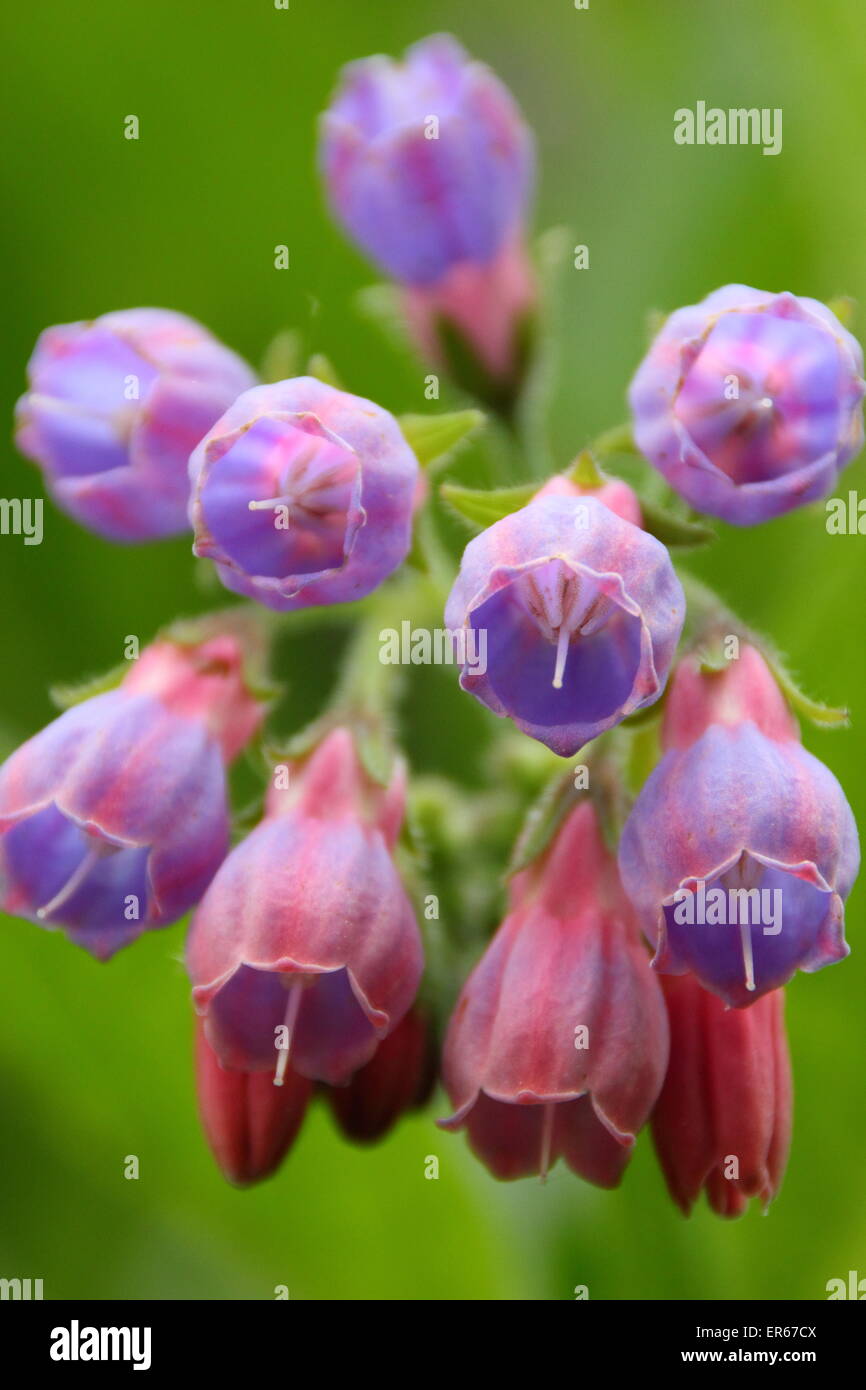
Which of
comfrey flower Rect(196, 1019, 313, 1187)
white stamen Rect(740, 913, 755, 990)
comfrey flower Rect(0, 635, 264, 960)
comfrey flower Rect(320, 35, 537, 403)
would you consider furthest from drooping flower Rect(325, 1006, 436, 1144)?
comfrey flower Rect(320, 35, 537, 403)

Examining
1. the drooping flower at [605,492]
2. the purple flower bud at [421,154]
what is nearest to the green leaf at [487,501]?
the drooping flower at [605,492]

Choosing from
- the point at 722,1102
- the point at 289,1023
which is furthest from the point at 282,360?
the point at 722,1102

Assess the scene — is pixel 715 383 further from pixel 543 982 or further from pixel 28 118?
pixel 28 118

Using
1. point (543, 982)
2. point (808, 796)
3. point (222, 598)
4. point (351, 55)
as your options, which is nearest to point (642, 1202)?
point (543, 982)

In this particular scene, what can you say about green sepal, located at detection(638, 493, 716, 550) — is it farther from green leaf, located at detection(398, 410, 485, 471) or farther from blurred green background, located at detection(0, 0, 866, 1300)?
blurred green background, located at detection(0, 0, 866, 1300)

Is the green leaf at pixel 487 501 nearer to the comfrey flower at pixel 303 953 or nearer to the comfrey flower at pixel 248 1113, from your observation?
the comfrey flower at pixel 303 953
